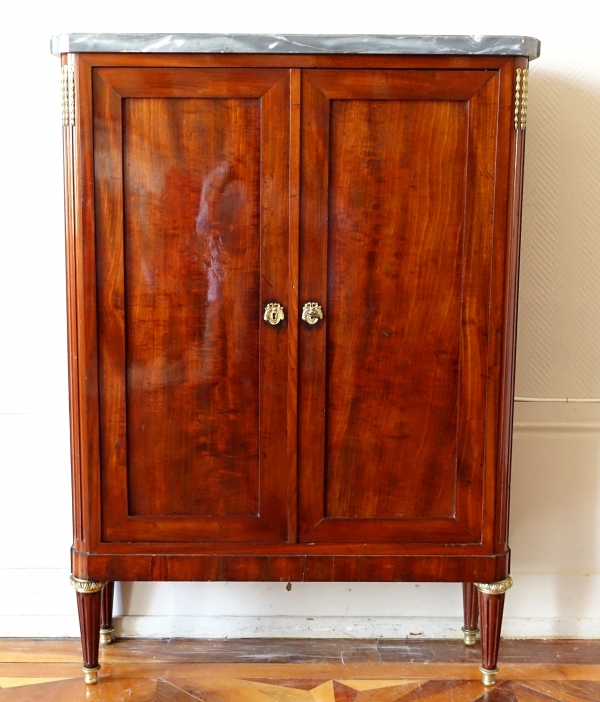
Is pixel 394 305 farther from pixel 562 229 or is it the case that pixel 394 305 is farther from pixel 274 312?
pixel 562 229

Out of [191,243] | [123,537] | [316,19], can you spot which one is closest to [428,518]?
[123,537]

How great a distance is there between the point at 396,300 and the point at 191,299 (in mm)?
462

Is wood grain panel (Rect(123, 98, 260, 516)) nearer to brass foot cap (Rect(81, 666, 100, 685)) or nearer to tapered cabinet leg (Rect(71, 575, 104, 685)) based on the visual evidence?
tapered cabinet leg (Rect(71, 575, 104, 685))

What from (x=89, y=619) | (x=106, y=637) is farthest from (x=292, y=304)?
(x=106, y=637)

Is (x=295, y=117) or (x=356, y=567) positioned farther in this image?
(x=356, y=567)

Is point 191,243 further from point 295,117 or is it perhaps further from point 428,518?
point 428,518

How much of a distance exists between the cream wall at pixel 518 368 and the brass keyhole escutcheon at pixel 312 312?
726mm

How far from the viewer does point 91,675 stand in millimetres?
1941

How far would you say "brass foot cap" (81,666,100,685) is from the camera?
1.93m

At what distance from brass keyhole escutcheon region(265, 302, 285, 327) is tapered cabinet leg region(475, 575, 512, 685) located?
797 mm

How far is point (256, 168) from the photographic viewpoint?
1710mm

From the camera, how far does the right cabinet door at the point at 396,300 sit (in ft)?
5.56

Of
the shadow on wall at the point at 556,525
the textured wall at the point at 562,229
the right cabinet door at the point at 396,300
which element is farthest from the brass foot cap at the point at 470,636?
the textured wall at the point at 562,229

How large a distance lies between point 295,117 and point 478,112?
40cm
